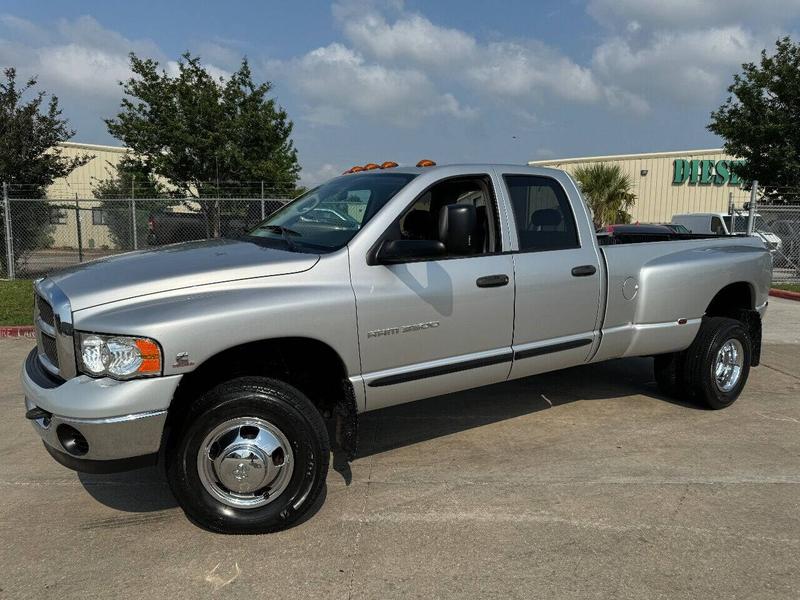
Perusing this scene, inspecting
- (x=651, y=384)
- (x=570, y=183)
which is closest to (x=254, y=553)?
(x=570, y=183)

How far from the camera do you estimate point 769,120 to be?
1825 centimetres

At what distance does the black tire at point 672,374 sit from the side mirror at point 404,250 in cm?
292

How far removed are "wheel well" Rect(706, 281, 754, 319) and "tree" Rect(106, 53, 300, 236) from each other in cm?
1428

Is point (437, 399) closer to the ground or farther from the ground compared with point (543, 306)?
closer to the ground

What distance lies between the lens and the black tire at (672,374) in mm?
5488

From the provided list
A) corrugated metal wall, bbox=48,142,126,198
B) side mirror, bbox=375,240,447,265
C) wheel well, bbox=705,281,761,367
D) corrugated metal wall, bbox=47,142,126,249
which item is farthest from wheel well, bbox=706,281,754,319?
corrugated metal wall, bbox=48,142,126,198

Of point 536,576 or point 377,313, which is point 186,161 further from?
point 536,576

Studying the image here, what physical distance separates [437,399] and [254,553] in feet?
9.25

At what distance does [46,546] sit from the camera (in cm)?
326

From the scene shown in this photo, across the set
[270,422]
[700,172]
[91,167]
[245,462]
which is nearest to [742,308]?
[270,422]

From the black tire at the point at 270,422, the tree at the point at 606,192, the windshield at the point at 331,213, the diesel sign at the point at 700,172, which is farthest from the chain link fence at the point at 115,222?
the diesel sign at the point at 700,172

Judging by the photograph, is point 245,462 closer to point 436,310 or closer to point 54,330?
point 54,330

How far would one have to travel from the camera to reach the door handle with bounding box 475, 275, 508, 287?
13.1 feet

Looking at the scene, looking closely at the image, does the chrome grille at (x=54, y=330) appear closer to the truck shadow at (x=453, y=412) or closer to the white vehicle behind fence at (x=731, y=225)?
the truck shadow at (x=453, y=412)
